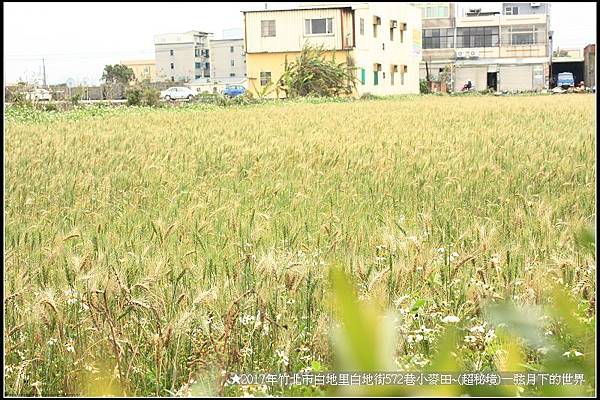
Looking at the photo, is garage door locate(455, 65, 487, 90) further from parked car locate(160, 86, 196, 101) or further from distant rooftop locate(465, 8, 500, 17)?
parked car locate(160, 86, 196, 101)

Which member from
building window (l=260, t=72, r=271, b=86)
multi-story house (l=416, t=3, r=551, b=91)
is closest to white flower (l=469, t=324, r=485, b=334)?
building window (l=260, t=72, r=271, b=86)

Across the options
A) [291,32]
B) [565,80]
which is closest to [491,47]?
[565,80]

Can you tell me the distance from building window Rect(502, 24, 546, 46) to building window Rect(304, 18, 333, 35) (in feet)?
61.2

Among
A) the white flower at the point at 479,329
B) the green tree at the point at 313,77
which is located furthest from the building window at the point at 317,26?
the white flower at the point at 479,329

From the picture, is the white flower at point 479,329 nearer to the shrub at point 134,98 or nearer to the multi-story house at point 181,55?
the shrub at point 134,98

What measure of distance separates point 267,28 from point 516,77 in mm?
19993

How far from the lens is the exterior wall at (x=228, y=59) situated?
31.0 metres

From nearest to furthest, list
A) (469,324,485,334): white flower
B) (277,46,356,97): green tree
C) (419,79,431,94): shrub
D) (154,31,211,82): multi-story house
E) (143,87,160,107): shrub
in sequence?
(469,324,485,334): white flower < (143,87,160,107): shrub < (154,31,211,82): multi-story house < (277,46,356,97): green tree < (419,79,431,94): shrub

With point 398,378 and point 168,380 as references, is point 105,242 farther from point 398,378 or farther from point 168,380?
point 398,378

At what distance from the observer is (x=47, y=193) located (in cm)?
521

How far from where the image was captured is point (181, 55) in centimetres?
2580

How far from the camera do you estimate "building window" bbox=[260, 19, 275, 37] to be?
99.8 feet

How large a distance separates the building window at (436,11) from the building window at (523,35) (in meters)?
3.75

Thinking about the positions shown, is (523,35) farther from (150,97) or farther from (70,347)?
(70,347)
